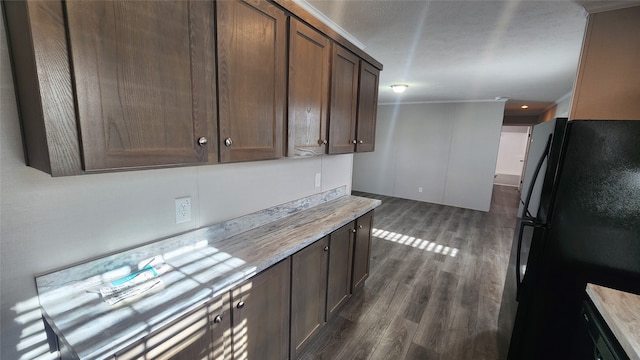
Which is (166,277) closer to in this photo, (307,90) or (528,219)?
(307,90)

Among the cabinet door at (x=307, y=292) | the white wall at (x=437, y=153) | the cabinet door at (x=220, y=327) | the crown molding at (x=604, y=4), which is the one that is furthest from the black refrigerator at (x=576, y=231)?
the white wall at (x=437, y=153)

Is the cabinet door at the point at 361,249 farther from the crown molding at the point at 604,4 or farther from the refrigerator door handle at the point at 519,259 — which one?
the crown molding at the point at 604,4

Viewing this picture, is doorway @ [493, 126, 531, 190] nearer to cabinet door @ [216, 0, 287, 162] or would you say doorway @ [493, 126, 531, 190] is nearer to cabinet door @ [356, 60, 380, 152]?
cabinet door @ [356, 60, 380, 152]

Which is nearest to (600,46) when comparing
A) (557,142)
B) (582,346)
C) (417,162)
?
(557,142)

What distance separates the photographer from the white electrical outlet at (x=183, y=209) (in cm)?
133

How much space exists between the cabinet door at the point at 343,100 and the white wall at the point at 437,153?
430cm

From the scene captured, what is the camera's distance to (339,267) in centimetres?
209

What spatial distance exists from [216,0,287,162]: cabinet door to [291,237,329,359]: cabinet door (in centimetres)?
67

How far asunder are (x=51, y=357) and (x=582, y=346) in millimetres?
2308

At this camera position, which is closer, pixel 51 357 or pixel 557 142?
pixel 51 357

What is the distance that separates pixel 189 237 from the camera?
4.48 feet

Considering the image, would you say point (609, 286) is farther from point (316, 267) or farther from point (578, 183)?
point (316, 267)

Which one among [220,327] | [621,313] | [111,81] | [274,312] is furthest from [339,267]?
[111,81]

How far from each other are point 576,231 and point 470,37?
1.65 m
